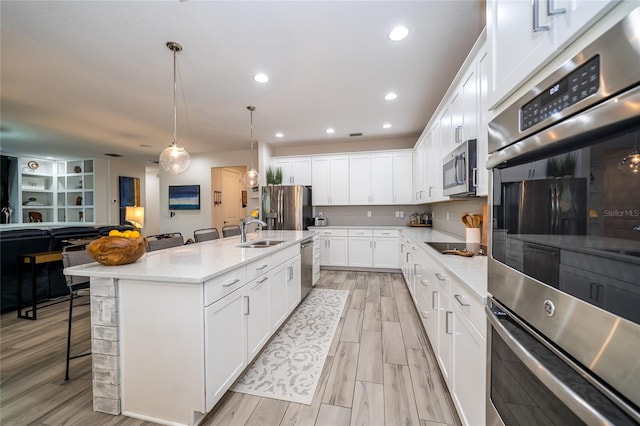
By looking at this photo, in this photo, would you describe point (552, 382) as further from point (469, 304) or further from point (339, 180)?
point (339, 180)

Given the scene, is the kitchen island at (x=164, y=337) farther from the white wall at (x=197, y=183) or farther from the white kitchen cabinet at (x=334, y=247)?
the white wall at (x=197, y=183)

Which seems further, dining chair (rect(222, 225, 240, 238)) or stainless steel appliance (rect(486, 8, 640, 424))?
dining chair (rect(222, 225, 240, 238))

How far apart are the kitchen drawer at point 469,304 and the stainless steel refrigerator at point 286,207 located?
3.84 metres

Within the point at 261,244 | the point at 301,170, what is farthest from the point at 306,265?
the point at 301,170

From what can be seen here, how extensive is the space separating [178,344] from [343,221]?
14.8 feet

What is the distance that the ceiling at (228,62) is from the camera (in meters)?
1.99

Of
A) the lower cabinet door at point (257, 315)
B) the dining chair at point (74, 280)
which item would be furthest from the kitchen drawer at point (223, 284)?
the dining chair at point (74, 280)

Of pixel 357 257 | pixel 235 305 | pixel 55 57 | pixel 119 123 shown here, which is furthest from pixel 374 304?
pixel 119 123

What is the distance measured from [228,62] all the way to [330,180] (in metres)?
3.16

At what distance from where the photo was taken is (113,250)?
1.64 m

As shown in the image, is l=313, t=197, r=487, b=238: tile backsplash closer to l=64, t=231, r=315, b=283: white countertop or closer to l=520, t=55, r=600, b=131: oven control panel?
l=64, t=231, r=315, b=283: white countertop

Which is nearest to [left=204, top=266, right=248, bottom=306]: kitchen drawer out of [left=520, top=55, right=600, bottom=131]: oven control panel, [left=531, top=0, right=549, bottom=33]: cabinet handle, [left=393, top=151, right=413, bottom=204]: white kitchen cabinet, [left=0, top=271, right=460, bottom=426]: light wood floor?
[left=0, top=271, right=460, bottom=426]: light wood floor

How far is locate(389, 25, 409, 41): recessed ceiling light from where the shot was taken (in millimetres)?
2168

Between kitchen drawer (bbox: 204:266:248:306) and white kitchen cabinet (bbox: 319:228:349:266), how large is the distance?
11.0 ft
